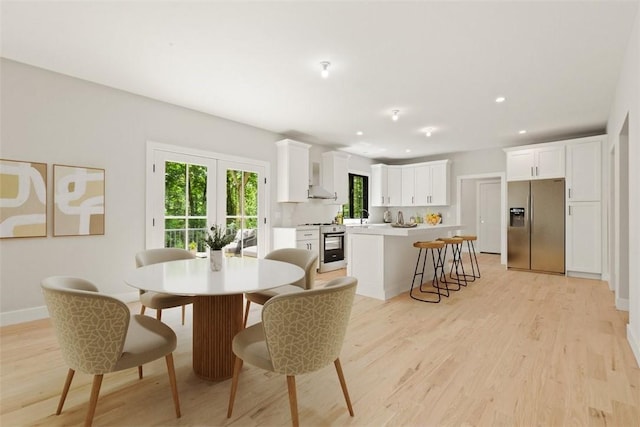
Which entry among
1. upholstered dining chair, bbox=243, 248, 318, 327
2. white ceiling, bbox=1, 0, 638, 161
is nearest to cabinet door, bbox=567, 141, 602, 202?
white ceiling, bbox=1, 0, 638, 161

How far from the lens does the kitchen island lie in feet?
12.9

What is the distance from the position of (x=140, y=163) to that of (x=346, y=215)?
4.54m

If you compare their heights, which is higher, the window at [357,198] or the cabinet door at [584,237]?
the window at [357,198]

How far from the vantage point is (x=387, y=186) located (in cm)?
779

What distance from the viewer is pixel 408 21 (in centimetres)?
231

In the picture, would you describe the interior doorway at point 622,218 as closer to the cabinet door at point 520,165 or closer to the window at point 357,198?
the cabinet door at point 520,165

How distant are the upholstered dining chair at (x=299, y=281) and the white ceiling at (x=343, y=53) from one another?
5.93 feet

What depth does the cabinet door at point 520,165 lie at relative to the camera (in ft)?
18.7

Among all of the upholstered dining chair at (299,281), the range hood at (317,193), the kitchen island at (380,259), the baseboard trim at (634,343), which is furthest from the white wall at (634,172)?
the range hood at (317,193)

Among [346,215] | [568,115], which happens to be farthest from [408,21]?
[346,215]

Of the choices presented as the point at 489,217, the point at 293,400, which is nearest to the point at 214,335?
the point at 293,400

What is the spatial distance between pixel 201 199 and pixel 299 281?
98.7 inches

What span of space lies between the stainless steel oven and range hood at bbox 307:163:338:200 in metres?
0.61

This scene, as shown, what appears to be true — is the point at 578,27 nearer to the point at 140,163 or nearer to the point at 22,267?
the point at 140,163
